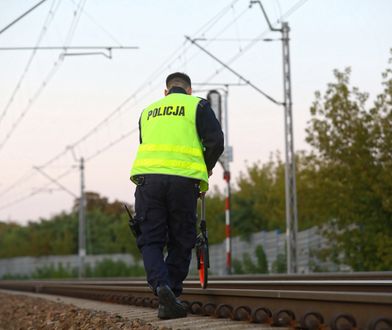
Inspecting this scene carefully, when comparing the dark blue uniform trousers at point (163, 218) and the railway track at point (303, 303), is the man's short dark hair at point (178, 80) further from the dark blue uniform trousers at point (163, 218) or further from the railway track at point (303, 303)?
the railway track at point (303, 303)

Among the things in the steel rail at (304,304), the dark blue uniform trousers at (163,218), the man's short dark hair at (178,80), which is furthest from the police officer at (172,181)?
the steel rail at (304,304)

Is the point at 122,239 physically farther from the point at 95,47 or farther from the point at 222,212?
the point at 95,47

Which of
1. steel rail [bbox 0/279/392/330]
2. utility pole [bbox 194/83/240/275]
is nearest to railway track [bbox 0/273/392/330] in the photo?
steel rail [bbox 0/279/392/330]

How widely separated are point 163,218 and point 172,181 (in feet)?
1.04

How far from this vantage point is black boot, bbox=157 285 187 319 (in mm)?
6297

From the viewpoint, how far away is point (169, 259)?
264 inches

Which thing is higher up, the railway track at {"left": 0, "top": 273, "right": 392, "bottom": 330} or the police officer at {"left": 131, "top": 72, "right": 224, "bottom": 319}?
the police officer at {"left": 131, "top": 72, "right": 224, "bottom": 319}

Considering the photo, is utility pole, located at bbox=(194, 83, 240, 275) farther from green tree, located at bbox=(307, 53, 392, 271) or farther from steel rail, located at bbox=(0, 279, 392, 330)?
steel rail, located at bbox=(0, 279, 392, 330)

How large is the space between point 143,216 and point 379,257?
781 inches

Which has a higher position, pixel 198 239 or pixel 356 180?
pixel 356 180

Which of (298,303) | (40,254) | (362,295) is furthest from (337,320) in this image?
(40,254)

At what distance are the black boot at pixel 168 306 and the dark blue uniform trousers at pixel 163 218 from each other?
10 cm

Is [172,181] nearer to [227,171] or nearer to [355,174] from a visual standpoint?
[355,174]

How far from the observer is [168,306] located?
630 centimetres
